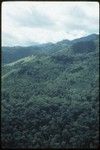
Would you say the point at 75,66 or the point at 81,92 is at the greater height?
the point at 75,66

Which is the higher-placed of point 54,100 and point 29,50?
point 29,50

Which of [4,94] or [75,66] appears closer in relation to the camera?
[4,94]

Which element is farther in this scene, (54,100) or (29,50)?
(29,50)

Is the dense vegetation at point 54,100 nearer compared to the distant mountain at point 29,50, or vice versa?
the dense vegetation at point 54,100

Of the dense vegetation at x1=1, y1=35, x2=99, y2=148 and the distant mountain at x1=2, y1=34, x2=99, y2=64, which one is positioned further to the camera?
the distant mountain at x1=2, y1=34, x2=99, y2=64

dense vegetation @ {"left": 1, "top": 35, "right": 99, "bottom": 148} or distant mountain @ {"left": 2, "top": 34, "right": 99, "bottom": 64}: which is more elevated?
distant mountain @ {"left": 2, "top": 34, "right": 99, "bottom": 64}

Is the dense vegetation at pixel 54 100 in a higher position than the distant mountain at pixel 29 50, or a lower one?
lower

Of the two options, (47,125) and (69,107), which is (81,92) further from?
(47,125)

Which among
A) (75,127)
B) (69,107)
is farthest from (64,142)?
(69,107)
